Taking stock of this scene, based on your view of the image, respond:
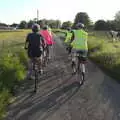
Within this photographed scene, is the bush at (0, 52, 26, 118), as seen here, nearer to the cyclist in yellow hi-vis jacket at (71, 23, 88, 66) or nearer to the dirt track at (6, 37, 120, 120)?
the dirt track at (6, 37, 120, 120)

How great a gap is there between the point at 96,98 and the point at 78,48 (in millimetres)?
2916

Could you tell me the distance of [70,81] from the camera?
12977 millimetres

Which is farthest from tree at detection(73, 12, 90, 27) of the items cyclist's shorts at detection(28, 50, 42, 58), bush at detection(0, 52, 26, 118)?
cyclist's shorts at detection(28, 50, 42, 58)

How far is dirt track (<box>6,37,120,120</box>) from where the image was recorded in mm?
8570

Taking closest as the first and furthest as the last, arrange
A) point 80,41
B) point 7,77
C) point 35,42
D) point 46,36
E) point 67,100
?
1. point 67,100
2. point 7,77
3. point 35,42
4. point 80,41
5. point 46,36

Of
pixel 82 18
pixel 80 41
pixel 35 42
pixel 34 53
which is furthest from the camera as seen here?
pixel 82 18

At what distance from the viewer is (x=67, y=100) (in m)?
10.1

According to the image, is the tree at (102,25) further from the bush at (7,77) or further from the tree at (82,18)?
the bush at (7,77)

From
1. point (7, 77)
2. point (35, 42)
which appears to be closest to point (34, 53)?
point (35, 42)

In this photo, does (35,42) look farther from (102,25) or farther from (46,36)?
(102,25)

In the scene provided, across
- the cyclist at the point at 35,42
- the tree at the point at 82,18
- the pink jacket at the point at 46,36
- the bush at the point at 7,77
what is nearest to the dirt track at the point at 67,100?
the bush at the point at 7,77

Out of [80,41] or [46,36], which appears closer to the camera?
[80,41]

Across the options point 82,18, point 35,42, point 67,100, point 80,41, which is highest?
point 35,42

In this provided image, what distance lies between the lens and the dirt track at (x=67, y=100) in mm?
8570
